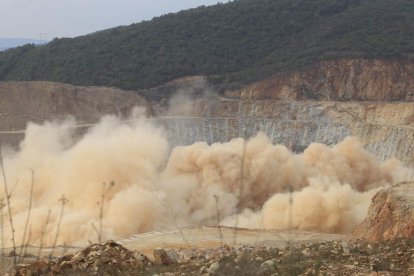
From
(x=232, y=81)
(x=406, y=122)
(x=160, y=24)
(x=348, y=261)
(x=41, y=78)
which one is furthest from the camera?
(x=160, y=24)

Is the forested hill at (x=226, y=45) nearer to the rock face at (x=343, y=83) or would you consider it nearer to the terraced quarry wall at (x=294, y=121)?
the rock face at (x=343, y=83)

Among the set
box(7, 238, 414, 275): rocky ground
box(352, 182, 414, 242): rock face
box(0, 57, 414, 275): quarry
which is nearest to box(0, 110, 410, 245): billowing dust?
box(0, 57, 414, 275): quarry

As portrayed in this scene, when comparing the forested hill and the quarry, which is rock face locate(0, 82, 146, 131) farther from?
the forested hill

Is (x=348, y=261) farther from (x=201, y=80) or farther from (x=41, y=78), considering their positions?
(x=41, y=78)

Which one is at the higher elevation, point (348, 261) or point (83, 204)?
point (348, 261)

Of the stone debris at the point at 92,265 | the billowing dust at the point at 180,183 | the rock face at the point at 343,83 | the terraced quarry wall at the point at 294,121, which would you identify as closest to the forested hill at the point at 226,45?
the rock face at the point at 343,83

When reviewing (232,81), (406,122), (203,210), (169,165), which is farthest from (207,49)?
(203,210)

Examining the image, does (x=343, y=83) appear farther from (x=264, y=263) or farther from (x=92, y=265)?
(x=264, y=263)
